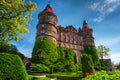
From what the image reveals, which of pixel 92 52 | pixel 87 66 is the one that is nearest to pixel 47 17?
pixel 92 52

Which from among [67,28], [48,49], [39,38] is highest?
[67,28]

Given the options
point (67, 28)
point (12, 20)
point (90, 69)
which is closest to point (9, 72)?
point (12, 20)

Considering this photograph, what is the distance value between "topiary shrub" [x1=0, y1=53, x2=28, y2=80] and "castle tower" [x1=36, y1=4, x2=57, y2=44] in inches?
1454

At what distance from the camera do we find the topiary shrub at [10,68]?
1099 centimetres

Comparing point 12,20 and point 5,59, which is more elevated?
point 12,20

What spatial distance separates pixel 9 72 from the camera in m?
11.1

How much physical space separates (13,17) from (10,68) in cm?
1030

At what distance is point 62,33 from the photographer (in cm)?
5872

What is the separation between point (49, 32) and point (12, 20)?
1220 inches

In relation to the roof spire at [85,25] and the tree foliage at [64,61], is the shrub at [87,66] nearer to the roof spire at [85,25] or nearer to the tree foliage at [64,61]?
the tree foliage at [64,61]

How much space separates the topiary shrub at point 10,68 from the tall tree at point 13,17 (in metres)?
7.66

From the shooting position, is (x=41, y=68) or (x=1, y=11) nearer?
(x=1, y=11)

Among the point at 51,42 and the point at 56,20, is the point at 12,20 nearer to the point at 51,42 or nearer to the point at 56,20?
the point at 51,42

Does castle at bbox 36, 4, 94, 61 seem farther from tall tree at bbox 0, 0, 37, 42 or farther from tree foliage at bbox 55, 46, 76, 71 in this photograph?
tall tree at bbox 0, 0, 37, 42
